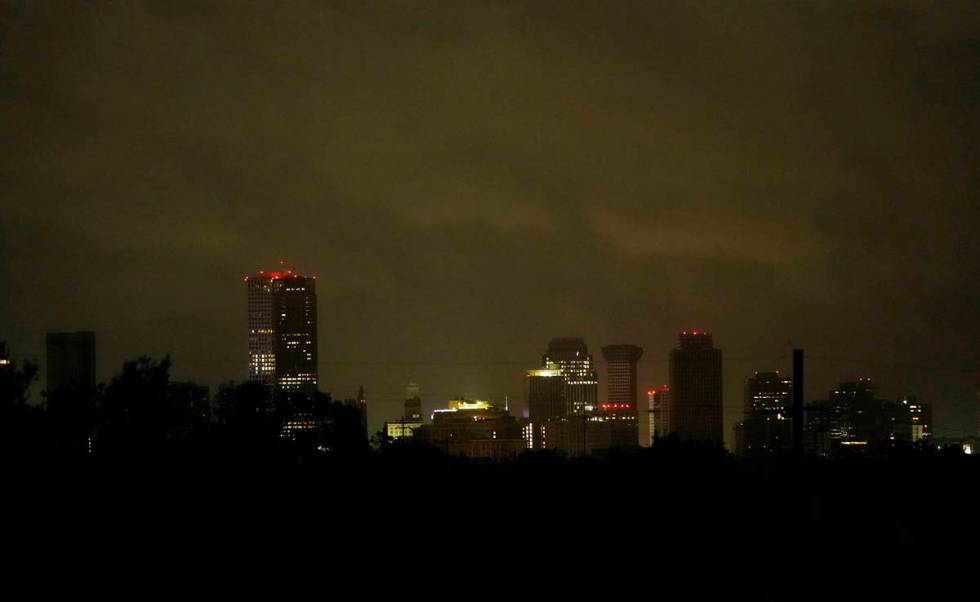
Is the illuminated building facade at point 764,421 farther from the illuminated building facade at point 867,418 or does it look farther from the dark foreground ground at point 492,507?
the dark foreground ground at point 492,507

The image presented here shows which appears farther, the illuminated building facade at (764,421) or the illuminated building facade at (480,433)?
the illuminated building facade at (480,433)

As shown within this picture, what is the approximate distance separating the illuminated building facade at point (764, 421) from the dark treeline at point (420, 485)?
73.6m

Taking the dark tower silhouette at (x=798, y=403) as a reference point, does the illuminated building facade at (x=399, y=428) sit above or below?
below

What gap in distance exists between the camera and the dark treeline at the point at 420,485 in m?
29.2

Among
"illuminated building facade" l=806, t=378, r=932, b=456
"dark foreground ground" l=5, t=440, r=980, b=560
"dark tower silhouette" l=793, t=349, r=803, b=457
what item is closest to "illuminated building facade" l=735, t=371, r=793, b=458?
"illuminated building facade" l=806, t=378, r=932, b=456

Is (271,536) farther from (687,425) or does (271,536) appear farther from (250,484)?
(687,425)

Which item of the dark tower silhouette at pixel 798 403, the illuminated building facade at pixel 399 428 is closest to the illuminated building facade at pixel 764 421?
the illuminated building facade at pixel 399 428

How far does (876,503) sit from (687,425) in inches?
5143

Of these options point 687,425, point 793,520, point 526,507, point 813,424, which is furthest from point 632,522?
point 687,425

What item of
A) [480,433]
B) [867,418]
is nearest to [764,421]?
[867,418]

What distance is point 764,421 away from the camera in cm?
13825

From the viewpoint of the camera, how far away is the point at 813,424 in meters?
120

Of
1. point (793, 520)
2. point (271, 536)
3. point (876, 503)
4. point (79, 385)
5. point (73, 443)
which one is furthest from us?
point (876, 503)

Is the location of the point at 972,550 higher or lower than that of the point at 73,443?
lower
